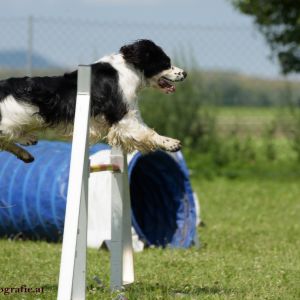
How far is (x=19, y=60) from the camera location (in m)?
12.4

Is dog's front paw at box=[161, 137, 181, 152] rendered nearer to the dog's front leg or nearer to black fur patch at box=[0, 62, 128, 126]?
the dog's front leg

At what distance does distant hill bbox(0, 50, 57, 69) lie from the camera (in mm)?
12375

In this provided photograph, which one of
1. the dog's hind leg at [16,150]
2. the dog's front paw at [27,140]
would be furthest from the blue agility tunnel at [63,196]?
the dog's front paw at [27,140]

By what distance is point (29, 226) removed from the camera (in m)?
7.15

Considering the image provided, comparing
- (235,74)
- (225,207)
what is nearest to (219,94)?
(235,74)

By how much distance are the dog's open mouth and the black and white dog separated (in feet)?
0.61

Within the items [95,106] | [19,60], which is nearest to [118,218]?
[95,106]

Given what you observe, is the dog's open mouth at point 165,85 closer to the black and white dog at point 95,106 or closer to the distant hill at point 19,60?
the black and white dog at point 95,106

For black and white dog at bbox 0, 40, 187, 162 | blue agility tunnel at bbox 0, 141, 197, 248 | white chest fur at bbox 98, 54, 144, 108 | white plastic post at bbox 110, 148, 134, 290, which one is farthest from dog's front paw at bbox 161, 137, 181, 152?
blue agility tunnel at bbox 0, 141, 197, 248

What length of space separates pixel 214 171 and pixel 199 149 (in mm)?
606

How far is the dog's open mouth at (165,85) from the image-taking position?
15.0 feet

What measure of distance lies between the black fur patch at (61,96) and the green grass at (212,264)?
1.04 m

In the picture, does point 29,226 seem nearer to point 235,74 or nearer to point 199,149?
point 199,149

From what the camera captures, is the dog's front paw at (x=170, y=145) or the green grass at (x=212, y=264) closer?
the dog's front paw at (x=170, y=145)
